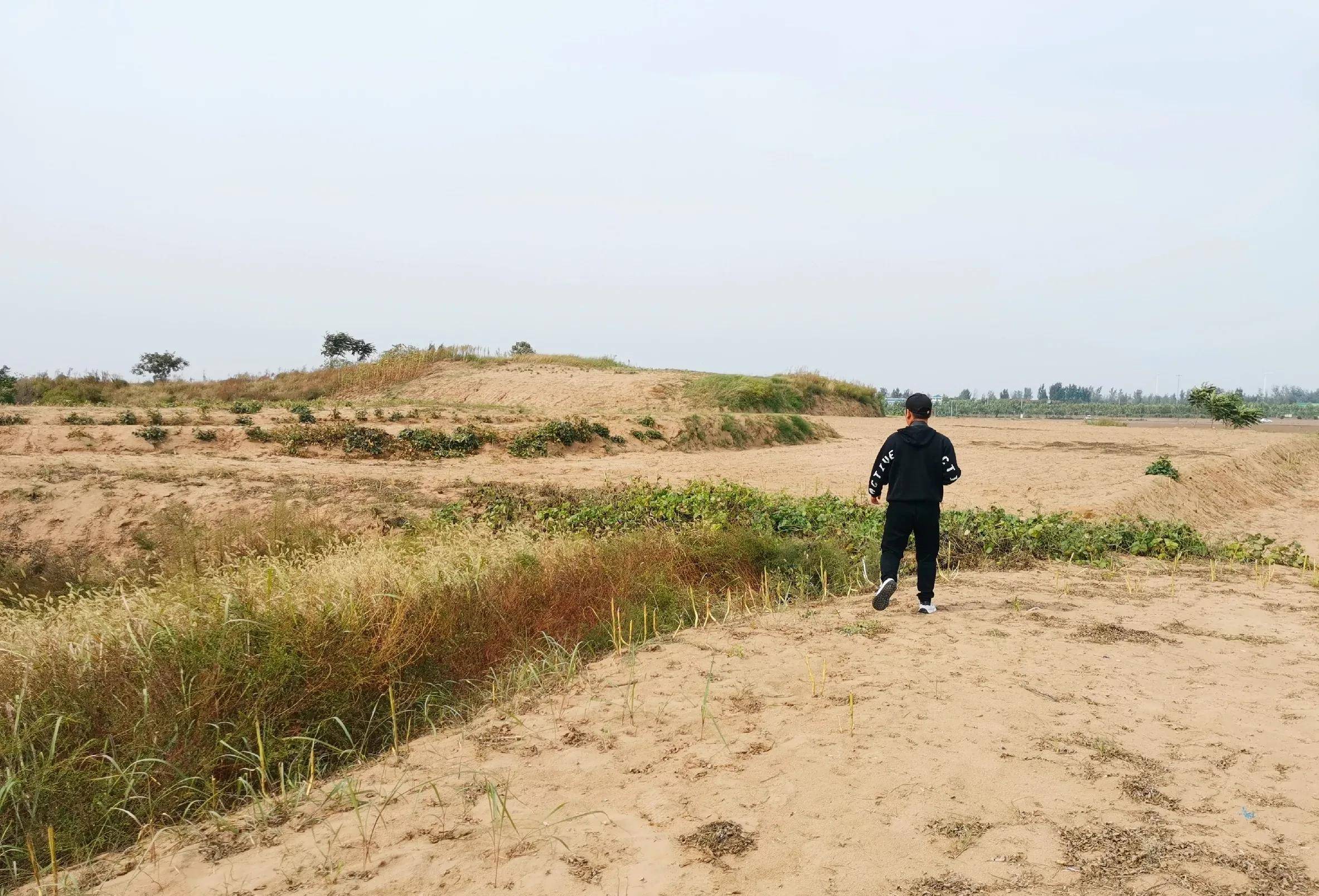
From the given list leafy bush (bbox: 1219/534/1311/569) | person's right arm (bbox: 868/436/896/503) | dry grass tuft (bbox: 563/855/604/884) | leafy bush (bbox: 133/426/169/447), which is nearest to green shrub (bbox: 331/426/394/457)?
leafy bush (bbox: 133/426/169/447)

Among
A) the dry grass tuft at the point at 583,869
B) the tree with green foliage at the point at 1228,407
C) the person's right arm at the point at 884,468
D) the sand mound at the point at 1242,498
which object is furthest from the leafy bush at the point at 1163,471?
the tree with green foliage at the point at 1228,407

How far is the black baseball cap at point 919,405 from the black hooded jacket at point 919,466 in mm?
143

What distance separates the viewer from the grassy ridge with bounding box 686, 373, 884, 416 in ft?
93.2

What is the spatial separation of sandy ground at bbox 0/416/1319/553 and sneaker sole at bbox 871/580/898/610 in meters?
6.56

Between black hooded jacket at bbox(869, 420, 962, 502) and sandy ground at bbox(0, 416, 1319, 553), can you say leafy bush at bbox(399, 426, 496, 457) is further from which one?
black hooded jacket at bbox(869, 420, 962, 502)

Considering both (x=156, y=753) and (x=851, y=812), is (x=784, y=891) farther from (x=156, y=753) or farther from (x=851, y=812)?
(x=156, y=753)

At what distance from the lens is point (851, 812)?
139 inches

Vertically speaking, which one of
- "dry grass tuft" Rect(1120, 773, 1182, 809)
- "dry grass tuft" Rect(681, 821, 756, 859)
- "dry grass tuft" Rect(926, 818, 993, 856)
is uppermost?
"dry grass tuft" Rect(1120, 773, 1182, 809)

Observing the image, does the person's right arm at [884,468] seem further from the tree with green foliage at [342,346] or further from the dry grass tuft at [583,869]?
the tree with green foliage at [342,346]

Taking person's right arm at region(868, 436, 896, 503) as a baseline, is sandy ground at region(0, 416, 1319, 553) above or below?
below

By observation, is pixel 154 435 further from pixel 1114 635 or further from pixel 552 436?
pixel 1114 635

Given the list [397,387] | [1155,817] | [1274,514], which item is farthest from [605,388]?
[1155,817]

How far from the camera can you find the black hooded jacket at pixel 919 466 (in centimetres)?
643

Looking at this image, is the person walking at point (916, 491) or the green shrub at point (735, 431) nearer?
the person walking at point (916, 491)
